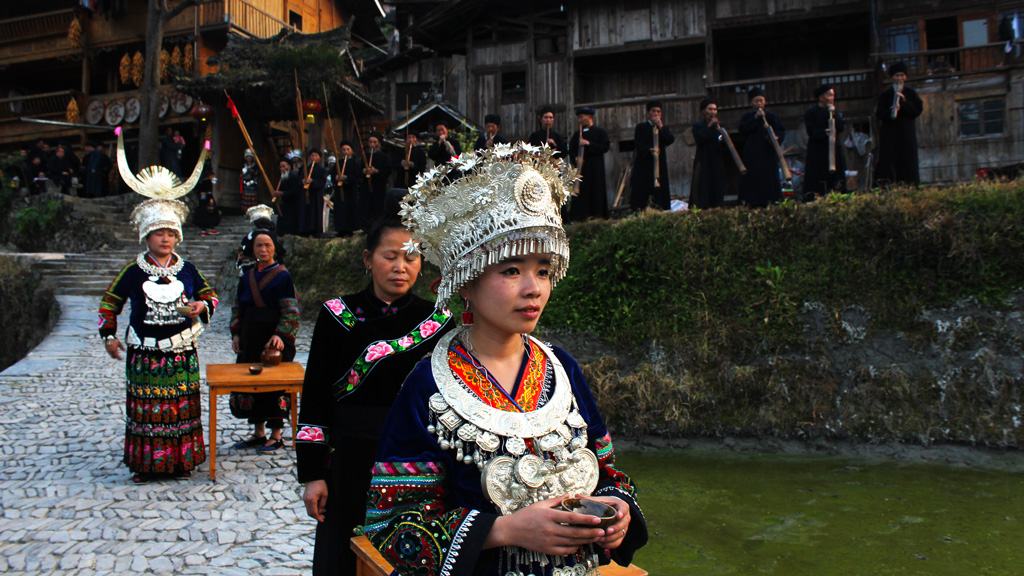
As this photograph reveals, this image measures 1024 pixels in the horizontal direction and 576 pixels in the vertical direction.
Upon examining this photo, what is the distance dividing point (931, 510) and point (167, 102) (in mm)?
24012

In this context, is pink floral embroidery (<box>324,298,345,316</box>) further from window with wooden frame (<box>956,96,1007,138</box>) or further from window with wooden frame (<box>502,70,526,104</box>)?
window with wooden frame (<box>502,70,526,104</box>)

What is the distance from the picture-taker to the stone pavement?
12.5 feet

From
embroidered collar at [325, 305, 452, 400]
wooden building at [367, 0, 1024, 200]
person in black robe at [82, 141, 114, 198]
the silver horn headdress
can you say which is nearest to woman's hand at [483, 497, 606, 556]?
embroidered collar at [325, 305, 452, 400]

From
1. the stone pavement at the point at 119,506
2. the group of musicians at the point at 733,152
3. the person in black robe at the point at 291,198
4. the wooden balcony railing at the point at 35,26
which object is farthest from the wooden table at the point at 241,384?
the wooden balcony railing at the point at 35,26

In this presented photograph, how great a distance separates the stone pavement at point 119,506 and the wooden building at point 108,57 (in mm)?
16068

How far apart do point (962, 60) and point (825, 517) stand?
1468cm

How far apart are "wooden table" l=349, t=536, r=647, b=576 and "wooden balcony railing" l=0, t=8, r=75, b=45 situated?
1103 inches

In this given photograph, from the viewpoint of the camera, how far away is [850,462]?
253 inches

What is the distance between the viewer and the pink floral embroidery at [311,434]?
102 inches

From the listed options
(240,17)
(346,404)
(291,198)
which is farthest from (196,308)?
(240,17)

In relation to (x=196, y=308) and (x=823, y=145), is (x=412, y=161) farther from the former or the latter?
(x=196, y=308)

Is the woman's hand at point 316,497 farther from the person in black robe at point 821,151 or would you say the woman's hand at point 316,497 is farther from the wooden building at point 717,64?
the wooden building at point 717,64

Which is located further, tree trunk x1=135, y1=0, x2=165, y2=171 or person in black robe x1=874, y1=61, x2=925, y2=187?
tree trunk x1=135, y1=0, x2=165, y2=171

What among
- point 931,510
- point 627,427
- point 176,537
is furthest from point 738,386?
point 176,537
